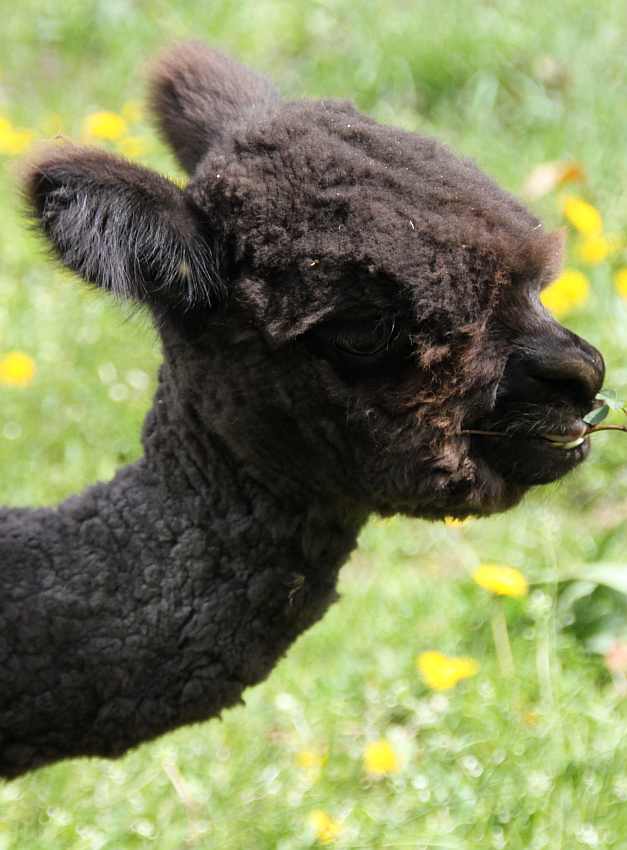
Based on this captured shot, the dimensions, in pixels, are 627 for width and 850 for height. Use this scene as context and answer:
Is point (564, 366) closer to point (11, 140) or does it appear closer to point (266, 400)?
point (266, 400)

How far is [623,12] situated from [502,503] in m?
4.88

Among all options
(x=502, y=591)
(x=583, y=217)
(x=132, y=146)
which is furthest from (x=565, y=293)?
(x=132, y=146)

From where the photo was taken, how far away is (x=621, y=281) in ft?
17.3

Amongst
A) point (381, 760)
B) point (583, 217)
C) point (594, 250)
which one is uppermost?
point (583, 217)

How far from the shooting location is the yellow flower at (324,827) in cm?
354

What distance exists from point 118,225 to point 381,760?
1799 millimetres

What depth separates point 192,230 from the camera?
270 centimetres

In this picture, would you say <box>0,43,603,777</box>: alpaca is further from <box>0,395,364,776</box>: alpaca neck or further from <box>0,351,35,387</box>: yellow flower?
<box>0,351,35,387</box>: yellow flower

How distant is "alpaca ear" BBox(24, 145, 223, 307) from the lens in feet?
8.38

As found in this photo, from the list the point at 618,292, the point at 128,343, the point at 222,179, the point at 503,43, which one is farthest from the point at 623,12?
the point at 222,179

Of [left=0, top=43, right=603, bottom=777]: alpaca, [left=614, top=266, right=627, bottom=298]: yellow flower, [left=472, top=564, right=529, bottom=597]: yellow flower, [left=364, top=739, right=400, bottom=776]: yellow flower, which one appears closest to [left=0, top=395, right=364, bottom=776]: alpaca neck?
[left=0, top=43, right=603, bottom=777]: alpaca

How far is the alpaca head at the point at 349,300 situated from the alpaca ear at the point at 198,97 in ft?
1.18

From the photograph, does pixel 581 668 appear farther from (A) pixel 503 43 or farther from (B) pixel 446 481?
(A) pixel 503 43

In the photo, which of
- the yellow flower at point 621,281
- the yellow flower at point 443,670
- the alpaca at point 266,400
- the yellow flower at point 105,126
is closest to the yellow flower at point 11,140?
the yellow flower at point 105,126
